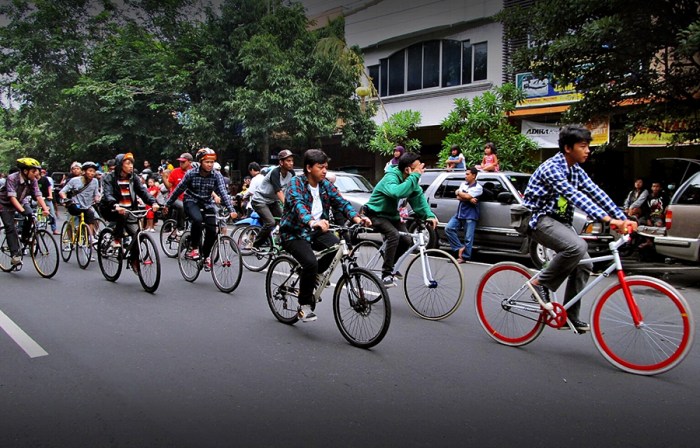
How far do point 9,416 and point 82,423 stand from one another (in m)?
0.51

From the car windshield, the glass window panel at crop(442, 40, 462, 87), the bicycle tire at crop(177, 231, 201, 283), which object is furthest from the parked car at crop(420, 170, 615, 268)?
the glass window panel at crop(442, 40, 462, 87)

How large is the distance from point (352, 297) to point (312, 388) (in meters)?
1.16

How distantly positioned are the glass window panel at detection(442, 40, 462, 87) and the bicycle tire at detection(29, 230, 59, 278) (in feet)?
45.4

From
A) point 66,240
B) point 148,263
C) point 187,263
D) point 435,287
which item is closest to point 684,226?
point 435,287

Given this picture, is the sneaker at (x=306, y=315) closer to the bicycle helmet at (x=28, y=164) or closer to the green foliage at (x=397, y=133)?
the bicycle helmet at (x=28, y=164)

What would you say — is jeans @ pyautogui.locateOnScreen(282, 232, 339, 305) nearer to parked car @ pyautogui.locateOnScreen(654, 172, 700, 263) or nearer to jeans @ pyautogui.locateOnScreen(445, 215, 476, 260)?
jeans @ pyautogui.locateOnScreen(445, 215, 476, 260)

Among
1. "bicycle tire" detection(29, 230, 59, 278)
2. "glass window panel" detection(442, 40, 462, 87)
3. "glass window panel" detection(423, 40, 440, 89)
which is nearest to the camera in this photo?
"bicycle tire" detection(29, 230, 59, 278)

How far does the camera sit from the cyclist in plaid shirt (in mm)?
4730

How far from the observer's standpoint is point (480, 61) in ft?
60.6

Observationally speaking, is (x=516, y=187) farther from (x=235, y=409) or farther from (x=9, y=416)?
(x=9, y=416)

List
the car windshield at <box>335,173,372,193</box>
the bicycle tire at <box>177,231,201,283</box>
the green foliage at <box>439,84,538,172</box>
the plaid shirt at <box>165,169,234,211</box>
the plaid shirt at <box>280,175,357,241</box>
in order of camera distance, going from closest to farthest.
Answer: the plaid shirt at <box>280,175,357,241</box> < the plaid shirt at <box>165,169,234,211</box> < the bicycle tire at <box>177,231,201,283</box> < the car windshield at <box>335,173,372,193</box> < the green foliage at <box>439,84,538,172</box>

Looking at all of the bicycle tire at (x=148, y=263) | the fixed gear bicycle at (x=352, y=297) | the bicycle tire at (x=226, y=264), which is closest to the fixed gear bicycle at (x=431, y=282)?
the fixed gear bicycle at (x=352, y=297)

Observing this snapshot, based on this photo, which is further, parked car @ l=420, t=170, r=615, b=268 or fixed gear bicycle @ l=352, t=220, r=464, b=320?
parked car @ l=420, t=170, r=615, b=268

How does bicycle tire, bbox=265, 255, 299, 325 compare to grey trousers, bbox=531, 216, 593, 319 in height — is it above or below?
below
